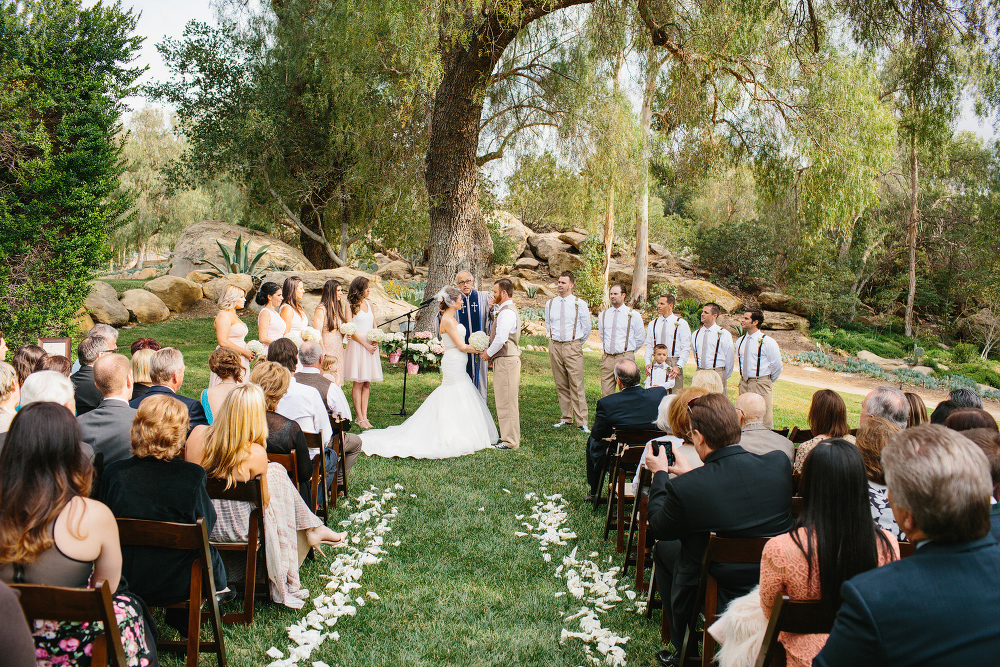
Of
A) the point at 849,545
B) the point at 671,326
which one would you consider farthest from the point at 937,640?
the point at 671,326

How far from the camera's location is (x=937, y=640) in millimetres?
1498

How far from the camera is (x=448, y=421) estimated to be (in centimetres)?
759

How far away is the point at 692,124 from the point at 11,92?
383 inches

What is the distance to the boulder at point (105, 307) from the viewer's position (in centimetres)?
1410

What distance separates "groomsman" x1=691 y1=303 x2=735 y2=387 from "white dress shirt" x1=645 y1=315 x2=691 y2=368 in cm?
14

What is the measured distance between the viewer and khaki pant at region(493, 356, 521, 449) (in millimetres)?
7820

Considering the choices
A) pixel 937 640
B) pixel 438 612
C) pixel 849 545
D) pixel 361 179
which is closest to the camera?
pixel 937 640

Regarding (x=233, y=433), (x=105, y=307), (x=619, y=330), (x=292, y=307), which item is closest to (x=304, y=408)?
(x=233, y=433)

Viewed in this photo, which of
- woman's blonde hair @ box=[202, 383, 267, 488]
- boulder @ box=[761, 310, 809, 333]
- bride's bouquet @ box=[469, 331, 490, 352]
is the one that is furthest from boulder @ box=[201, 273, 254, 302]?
boulder @ box=[761, 310, 809, 333]

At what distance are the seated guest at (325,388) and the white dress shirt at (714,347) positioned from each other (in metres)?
4.56

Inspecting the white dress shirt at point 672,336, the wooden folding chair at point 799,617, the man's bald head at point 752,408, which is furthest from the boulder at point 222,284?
the wooden folding chair at point 799,617

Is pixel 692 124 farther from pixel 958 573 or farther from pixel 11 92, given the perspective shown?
pixel 958 573

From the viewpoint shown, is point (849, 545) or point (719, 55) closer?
point (849, 545)

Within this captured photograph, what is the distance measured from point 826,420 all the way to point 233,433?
355 cm
